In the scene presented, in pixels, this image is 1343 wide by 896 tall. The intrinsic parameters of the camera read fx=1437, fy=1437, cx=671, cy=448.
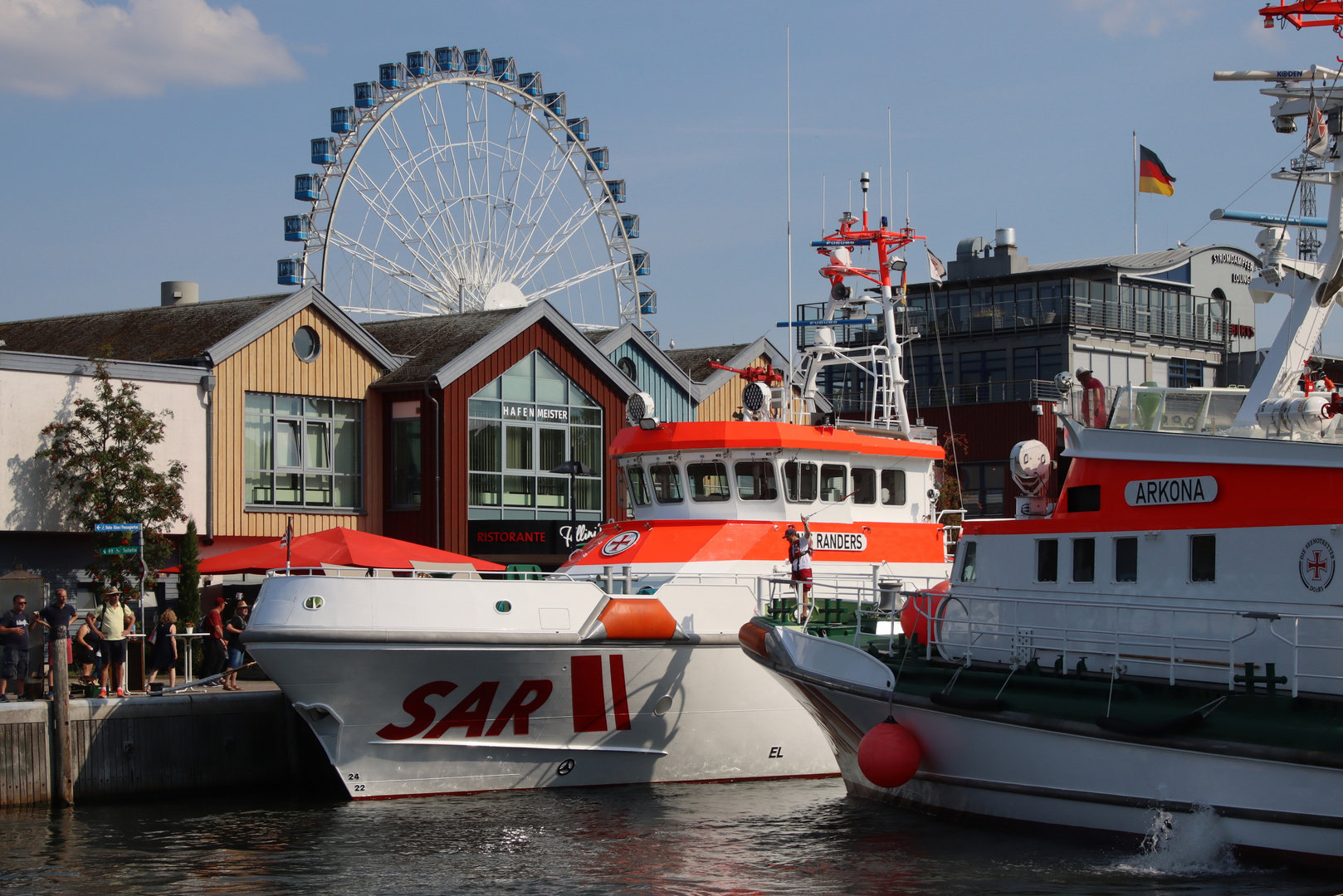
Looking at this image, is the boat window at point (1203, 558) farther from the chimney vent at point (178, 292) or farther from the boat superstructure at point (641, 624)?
the chimney vent at point (178, 292)

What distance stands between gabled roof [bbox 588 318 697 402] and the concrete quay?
14.9m

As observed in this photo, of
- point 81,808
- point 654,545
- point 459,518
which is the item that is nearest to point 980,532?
point 654,545

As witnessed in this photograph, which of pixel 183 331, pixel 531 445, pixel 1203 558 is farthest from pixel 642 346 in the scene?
pixel 1203 558

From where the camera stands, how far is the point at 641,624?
14.5 metres

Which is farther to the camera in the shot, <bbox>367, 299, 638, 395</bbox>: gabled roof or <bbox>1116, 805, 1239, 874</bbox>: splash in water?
<bbox>367, 299, 638, 395</bbox>: gabled roof

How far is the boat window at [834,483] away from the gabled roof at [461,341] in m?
9.61

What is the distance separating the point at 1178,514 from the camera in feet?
36.5

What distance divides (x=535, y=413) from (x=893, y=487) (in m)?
11.5

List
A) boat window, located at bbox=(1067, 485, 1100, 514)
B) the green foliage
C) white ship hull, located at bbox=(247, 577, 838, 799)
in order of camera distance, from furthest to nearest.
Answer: the green foliage
white ship hull, located at bbox=(247, 577, 838, 799)
boat window, located at bbox=(1067, 485, 1100, 514)

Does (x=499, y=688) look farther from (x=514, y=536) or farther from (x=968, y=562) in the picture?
(x=514, y=536)

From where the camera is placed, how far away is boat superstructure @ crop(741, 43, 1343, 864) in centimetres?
964

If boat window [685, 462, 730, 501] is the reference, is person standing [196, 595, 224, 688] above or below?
below

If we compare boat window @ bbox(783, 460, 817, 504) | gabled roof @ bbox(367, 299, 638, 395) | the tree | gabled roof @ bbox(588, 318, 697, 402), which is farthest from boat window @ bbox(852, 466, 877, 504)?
gabled roof @ bbox(588, 318, 697, 402)

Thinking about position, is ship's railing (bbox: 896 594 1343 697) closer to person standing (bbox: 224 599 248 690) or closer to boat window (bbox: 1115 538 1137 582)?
boat window (bbox: 1115 538 1137 582)
